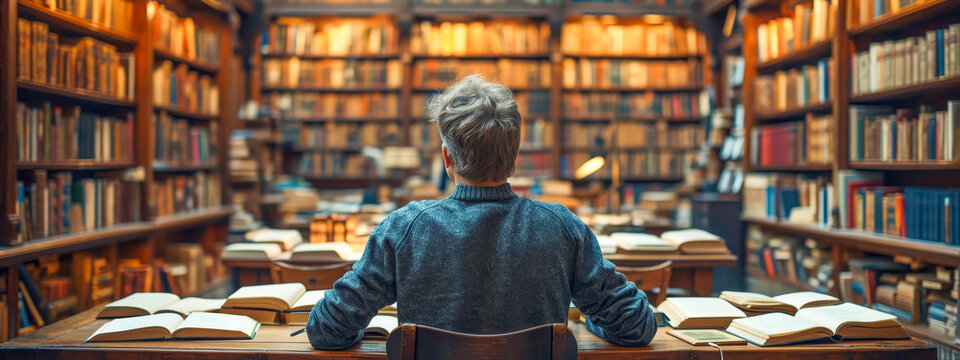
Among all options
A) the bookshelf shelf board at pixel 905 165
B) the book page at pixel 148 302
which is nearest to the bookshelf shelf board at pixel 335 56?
the bookshelf shelf board at pixel 905 165

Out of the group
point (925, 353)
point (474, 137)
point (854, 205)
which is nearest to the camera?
point (474, 137)

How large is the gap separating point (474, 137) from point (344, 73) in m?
5.97

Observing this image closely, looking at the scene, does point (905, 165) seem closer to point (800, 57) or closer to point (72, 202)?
point (800, 57)

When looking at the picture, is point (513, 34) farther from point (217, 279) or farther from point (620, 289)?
point (620, 289)

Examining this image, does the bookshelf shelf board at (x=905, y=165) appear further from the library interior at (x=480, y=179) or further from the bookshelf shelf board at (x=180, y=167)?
the bookshelf shelf board at (x=180, y=167)

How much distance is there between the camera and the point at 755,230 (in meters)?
5.23

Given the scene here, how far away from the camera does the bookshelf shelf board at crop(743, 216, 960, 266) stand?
2.99 m

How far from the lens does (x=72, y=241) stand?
3.42 meters

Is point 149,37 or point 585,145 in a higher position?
point 149,37

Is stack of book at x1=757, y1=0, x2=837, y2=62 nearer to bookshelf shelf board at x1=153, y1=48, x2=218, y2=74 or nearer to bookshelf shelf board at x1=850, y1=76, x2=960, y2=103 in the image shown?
bookshelf shelf board at x1=850, y1=76, x2=960, y2=103

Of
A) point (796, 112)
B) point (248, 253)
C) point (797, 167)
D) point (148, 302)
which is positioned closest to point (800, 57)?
point (796, 112)

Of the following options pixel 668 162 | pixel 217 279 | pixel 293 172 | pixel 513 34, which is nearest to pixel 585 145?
pixel 668 162

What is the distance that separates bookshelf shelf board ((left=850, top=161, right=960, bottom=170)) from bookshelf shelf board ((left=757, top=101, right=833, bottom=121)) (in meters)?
0.50

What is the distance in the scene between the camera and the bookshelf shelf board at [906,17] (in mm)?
3211
